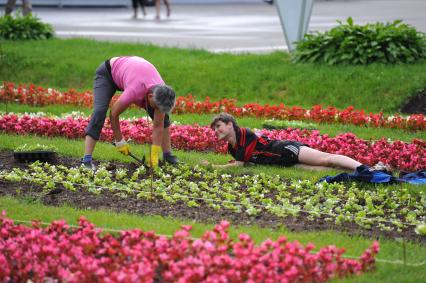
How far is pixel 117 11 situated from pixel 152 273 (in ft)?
98.1

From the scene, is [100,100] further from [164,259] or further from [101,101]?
[164,259]

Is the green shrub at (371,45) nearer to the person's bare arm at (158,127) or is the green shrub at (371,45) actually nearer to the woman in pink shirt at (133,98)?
the woman in pink shirt at (133,98)

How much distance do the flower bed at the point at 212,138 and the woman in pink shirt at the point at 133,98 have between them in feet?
3.99

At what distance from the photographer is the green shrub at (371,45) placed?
15.7 metres

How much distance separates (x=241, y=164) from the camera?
31.2 feet

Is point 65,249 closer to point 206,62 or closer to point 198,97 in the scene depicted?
point 198,97

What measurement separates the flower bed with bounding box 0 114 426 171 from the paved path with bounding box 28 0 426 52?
345 inches

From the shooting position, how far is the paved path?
22359 mm

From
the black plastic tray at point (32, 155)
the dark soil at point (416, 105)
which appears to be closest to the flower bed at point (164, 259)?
the black plastic tray at point (32, 155)

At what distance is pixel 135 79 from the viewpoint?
8.76m

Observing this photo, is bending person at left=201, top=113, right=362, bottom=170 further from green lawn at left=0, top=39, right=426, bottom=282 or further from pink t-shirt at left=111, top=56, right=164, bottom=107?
pink t-shirt at left=111, top=56, right=164, bottom=107

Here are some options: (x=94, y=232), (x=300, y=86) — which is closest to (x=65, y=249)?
(x=94, y=232)

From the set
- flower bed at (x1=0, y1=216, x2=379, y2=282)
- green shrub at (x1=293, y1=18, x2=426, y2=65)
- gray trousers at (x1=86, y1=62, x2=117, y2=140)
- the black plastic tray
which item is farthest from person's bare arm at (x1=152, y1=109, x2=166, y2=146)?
green shrub at (x1=293, y1=18, x2=426, y2=65)

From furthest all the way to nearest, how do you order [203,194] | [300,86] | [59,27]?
[59,27], [300,86], [203,194]
